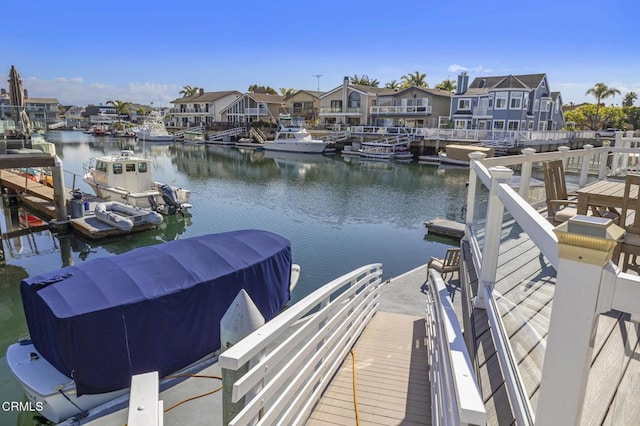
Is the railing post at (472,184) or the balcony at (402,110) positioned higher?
the balcony at (402,110)

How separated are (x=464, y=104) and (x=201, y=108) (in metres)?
47.2

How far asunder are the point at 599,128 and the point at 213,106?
206 feet

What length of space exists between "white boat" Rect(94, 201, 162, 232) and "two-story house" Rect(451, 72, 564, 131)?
39.7m

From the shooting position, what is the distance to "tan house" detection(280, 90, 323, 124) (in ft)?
224

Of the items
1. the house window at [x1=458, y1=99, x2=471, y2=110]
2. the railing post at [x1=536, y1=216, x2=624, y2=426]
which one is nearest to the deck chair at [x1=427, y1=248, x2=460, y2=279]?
the railing post at [x1=536, y1=216, x2=624, y2=426]

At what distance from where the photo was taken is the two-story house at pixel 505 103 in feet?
146

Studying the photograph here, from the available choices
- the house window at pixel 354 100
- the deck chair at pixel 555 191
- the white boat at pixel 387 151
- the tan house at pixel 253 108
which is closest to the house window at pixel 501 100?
the white boat at pixel 387 151

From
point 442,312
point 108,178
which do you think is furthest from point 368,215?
point 442,312

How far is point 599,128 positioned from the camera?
65500 millimetres

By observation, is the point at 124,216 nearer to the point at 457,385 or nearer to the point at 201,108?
the point at 457,385

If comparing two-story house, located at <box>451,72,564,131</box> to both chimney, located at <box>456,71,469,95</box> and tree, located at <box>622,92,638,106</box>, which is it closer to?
A: chimney, located at <box>456,71,469,95</box>

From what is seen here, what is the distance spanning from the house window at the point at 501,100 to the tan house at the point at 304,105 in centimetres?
2909

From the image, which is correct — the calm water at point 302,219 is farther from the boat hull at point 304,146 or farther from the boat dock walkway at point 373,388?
the boat hull at point 304,146

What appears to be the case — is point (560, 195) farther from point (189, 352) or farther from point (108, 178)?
point (108, 178)
